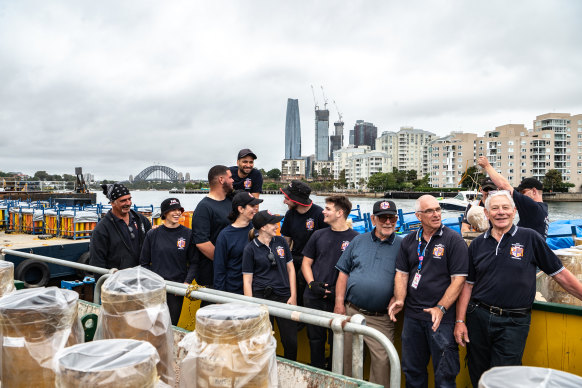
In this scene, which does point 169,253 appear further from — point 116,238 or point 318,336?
point 318,336

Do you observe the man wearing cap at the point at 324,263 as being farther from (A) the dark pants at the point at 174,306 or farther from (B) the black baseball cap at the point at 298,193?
(A) the dark pants at the point at 174,306

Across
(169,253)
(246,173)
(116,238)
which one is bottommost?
(169,253)

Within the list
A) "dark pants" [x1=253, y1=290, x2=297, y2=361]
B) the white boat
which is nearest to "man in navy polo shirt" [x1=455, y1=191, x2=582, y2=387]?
"dark pants" [x1=253, y1=290, x2=297, y2=361]

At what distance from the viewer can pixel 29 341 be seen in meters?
1.77

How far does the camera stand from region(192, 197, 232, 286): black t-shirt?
424 cm

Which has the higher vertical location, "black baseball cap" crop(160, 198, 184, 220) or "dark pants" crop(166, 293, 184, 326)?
"black baseball cap" crop(160, 198, 184, 220)

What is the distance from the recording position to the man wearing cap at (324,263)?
156 inches

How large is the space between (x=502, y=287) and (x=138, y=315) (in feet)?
8.69

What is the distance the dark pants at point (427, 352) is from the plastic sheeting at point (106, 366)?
7.79 ft

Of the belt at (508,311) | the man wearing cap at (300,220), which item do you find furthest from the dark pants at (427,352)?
the man wearing cap at (300,220)

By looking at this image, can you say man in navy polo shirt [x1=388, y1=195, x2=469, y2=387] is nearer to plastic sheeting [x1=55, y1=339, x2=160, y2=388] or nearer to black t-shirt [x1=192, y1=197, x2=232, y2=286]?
black t-shirt [x1=192, y1=197, x2=232, y2=286]

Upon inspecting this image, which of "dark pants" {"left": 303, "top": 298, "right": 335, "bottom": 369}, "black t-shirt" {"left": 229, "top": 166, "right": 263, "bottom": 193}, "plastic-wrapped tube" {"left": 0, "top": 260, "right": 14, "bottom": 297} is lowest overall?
"dark pants" {"left": 303, "top": 298, "right": 335, "bottom": 369}

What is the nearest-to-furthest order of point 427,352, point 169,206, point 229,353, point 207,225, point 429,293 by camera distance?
1. point 229,353
2. point 429,293
3. point 427,352
4. point 207,225
5. point 169,206

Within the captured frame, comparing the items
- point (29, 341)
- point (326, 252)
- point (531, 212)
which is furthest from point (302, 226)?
point (29, 341)
